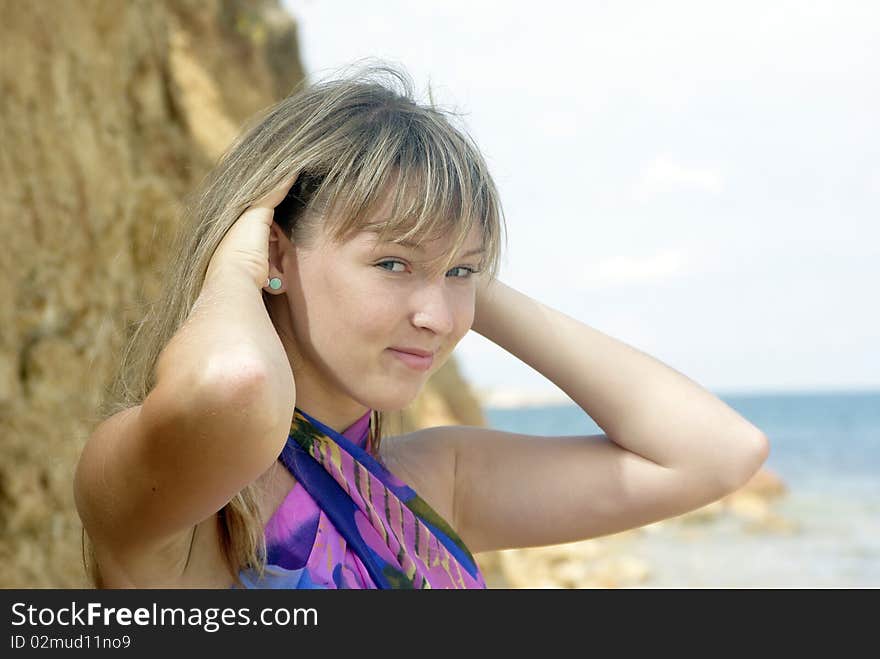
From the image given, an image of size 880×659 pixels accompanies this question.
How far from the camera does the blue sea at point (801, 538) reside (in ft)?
53.2

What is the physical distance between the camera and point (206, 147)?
20.4 feet

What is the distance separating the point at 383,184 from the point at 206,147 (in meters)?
4.77

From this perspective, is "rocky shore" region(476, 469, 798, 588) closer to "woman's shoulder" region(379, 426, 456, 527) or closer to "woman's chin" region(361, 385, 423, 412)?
"woman's shoulder" region(379, 426, 456, 527)

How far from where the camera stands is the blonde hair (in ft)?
5.67

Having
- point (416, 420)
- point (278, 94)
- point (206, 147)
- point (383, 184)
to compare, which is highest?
point (278, 94)

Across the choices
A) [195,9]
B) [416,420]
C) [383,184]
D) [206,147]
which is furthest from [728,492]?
[195,9]

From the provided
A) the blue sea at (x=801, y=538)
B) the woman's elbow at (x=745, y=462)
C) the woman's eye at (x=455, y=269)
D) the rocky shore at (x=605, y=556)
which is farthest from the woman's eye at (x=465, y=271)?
the blue sea at (x=801, y=538)

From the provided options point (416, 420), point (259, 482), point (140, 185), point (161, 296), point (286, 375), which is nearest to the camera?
point (286, 375)

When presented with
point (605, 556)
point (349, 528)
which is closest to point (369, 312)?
point (349, 528)

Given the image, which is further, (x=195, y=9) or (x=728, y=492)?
(x=195, y=9)

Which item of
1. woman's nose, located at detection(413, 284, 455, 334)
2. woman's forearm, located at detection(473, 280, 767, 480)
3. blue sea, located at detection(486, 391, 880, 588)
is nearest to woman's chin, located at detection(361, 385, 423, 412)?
woman's nose, located at detection(413, 284, 455, 334)

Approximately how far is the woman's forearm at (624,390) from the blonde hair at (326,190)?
291 millimetres

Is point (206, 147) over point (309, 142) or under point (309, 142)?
over
